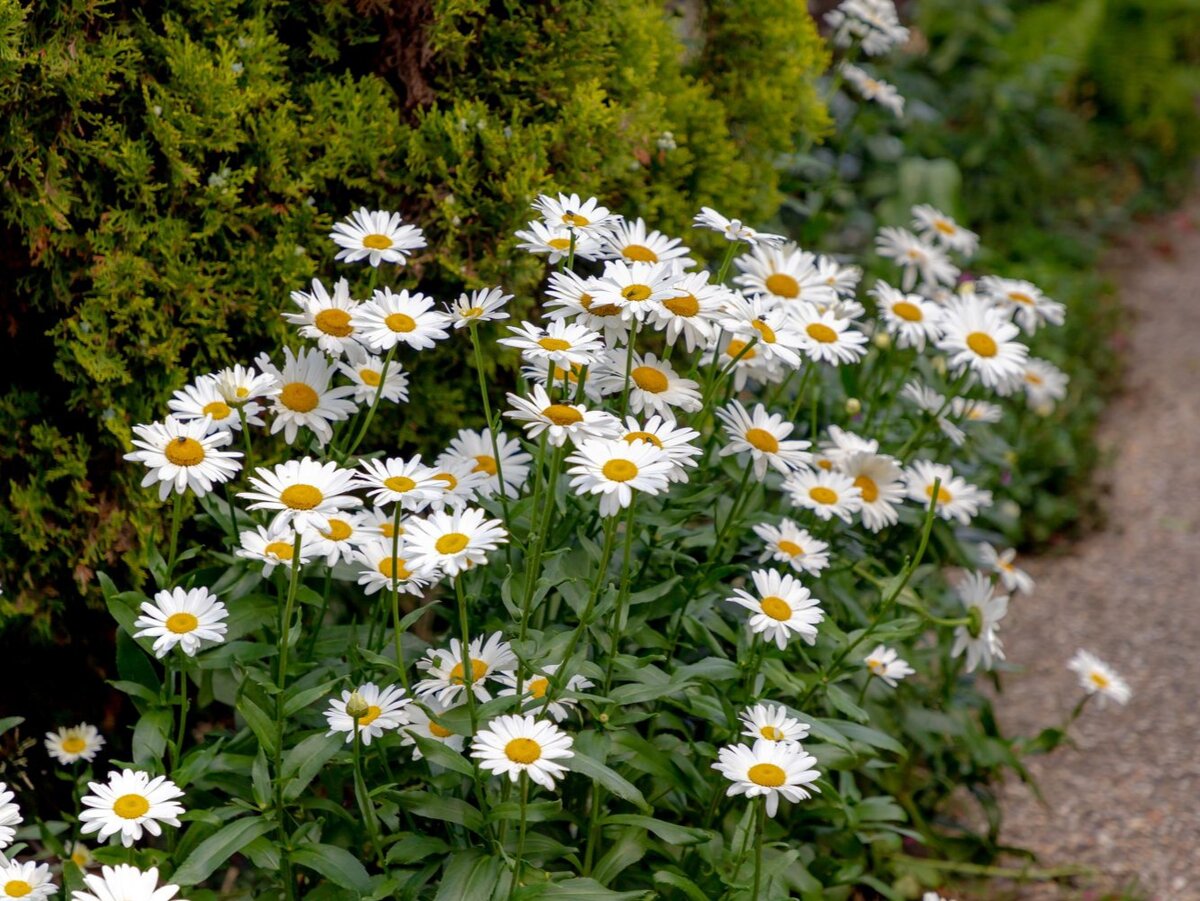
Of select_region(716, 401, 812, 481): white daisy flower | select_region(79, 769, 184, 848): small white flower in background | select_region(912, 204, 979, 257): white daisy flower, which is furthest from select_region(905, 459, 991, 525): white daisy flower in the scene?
select_region(79, 769, 184, 848): small white flower in background

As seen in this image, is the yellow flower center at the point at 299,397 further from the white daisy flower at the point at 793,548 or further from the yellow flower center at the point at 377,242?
the white daisy flower at the point at 793,548

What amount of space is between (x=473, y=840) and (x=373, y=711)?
291 mm

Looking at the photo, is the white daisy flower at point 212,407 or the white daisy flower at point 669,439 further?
the white daisy flower at point 212,407

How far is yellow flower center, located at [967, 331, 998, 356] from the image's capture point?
2.51 meters

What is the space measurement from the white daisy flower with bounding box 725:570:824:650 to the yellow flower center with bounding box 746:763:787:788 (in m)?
0.20

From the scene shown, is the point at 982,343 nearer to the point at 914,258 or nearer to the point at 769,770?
the point at 914,258

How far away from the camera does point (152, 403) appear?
236 cm

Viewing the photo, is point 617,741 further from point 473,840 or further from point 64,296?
point 64,296

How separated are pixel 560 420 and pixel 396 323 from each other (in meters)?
0.31

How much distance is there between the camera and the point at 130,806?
1.74m

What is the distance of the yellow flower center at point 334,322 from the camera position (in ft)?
6.44

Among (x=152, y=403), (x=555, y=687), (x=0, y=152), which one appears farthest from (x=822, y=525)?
(x=0, y=152)

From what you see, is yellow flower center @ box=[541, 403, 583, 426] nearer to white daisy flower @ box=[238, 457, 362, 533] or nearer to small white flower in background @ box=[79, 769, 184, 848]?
white daisy flower @ box=[238, 457, 362, 533]

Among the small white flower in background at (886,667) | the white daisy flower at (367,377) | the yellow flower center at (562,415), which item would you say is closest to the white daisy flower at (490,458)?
the white daisy flower at (367,377)
